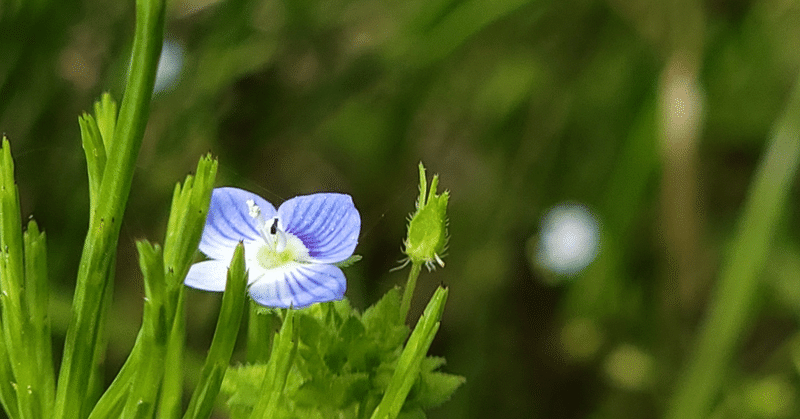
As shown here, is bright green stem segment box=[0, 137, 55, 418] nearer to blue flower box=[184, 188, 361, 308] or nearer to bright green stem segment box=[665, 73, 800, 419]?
blue flower box=[184, 188, 361, 308]

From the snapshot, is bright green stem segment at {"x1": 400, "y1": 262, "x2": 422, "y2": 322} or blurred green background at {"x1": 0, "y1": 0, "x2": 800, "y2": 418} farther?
blurred green background at {"x1": 0, "y1": 0, "x2": 800, "y2": 418}

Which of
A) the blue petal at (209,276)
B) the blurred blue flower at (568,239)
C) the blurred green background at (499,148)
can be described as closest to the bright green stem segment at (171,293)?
the blue petal at (209,276)

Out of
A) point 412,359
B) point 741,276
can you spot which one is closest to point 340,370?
point 412,359

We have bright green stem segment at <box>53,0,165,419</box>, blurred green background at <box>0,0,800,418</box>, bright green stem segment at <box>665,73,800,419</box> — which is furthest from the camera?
blurred green background at <box>0,0,800,418</box>

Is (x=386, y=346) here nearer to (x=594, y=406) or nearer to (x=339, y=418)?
(x=339, y=418)

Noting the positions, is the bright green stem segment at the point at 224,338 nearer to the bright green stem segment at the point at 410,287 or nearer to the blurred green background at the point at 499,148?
the bright green stem segment at the point at 410,287

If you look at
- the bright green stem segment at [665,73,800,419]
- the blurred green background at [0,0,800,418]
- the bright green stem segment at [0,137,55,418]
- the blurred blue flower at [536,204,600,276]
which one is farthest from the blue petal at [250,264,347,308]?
the blurred blue flower at [536,204,600,276]

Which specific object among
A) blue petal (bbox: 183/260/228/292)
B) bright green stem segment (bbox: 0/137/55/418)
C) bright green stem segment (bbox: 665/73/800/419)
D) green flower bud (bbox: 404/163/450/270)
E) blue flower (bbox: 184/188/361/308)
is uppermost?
bright green stem segment (bbox: 665/73/800/419)
